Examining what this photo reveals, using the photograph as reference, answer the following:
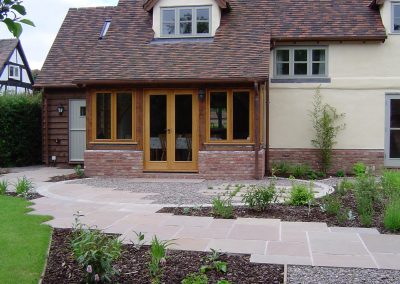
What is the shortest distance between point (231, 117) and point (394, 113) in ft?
19.6

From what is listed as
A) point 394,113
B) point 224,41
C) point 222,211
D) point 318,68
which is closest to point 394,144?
point 394,113

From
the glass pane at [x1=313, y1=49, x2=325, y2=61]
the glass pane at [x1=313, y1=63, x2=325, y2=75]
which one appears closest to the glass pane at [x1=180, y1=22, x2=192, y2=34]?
the glass pane at [x1=313, y1=49, x2=325, y2=61]

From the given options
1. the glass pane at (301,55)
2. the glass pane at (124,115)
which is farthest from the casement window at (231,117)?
the glass pane at (301,55)

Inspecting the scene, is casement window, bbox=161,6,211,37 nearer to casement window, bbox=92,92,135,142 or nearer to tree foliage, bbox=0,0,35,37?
casement window, bbox=92,92,135,142

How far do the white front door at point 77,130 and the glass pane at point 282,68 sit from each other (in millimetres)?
7510

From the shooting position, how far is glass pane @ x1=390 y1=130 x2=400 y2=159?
56.7 ft

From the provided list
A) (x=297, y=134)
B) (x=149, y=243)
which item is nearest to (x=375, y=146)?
(x=297, y=134)

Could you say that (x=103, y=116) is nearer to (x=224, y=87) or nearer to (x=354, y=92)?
(x=224, y=87)

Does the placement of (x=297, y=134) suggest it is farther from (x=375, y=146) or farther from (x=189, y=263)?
(x=189, y=263)

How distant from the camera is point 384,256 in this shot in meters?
6.41

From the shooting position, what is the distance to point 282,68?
17750 millimetres

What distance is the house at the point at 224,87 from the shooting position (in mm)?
15375

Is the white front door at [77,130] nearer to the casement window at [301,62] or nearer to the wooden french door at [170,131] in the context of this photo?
the wooden french door at [170,131]

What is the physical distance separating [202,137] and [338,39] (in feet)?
19.3
